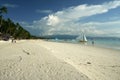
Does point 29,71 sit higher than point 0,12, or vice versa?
point 0,12

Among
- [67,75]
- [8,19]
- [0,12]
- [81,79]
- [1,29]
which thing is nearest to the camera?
[81,79]

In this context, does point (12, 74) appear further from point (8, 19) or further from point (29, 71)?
point (8, 19)

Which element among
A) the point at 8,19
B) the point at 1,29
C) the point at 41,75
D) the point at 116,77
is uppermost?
the point at 8,19

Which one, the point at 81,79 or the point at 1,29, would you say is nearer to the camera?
the point at 81,79

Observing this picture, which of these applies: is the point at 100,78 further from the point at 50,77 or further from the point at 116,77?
the point at 50,77

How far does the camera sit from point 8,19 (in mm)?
79000

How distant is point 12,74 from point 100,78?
4576mm

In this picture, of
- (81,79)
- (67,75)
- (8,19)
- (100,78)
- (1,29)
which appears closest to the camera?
(81,79)

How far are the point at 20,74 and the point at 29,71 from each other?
640mm

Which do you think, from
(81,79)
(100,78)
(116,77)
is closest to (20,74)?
(81,79)

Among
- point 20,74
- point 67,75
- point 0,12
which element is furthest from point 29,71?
point 0,12

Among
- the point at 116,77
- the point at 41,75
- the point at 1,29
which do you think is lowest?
the point at 116,77

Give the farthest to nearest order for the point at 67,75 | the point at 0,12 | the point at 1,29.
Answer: the point at 1,29, the point at 0,12, the point at 67,75

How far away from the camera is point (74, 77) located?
690 cm
